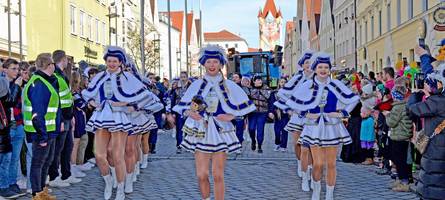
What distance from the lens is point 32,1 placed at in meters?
32.2

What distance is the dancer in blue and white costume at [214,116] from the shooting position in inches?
281

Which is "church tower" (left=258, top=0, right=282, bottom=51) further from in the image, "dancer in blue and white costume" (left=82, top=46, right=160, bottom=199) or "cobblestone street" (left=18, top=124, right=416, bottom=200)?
"dancer in blue and white costume" (left=82, top=46, right=160, bottom=199)

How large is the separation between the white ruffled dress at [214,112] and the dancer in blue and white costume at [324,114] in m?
1.17

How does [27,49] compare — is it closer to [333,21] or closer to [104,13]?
[104,13]

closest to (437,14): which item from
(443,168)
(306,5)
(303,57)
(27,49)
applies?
(303,57)

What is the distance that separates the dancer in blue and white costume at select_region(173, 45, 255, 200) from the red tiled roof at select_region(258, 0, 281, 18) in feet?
458

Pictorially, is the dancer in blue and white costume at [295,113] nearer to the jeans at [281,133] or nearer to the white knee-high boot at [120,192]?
the white knee-high boot at [120,192]

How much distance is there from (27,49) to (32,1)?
2913 mm

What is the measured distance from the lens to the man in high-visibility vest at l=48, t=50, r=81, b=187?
356 inches

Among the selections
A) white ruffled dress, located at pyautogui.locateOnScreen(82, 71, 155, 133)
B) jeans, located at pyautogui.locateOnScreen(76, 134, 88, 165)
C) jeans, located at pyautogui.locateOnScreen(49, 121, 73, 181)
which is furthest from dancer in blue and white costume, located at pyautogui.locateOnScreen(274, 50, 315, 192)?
jeans, located at pyautogui.locateOnScreen(76, 134, 88, 165)

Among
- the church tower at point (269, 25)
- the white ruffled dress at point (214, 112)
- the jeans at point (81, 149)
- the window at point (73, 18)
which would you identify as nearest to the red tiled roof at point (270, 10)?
the church tower at point (269, 25)

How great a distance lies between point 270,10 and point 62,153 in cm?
14168

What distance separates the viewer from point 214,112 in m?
7.25

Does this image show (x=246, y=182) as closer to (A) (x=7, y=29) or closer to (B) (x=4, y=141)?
(B) (x=4, y=141)
